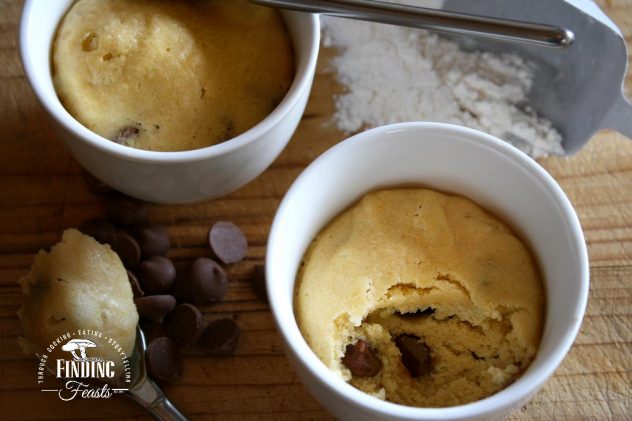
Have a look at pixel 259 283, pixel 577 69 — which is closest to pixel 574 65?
pixel 577 69

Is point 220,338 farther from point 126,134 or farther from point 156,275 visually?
point 126,134

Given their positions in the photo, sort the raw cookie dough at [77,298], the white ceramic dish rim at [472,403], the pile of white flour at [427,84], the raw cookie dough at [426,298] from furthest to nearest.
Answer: the pile of white flour at [427,84] < the raw cookie dough at [77,298] < the raw cookie dough at [426,298] < the white ceramic dish rim at [472,403]

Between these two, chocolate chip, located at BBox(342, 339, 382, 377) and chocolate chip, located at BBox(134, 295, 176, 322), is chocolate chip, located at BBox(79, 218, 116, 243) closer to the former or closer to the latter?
chocolate chip, located at BBox(134, 295, 176, 322)

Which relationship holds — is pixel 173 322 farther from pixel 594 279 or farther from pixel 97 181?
pixel 594 279

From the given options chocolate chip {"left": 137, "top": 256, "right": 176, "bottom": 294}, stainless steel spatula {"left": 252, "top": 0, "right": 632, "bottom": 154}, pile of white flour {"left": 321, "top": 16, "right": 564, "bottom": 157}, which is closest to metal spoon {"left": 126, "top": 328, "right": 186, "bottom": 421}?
chocolate chip {"left": 137, "top": 256, "right": 176, "bottom": 294}

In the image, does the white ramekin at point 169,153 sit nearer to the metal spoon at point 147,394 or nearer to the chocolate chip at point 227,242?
the chocolate chip at point 227,242

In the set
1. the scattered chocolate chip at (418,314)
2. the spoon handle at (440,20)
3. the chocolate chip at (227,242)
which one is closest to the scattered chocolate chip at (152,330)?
the chocolate chip at (227,242)

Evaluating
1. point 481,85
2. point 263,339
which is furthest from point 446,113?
point 263,339
